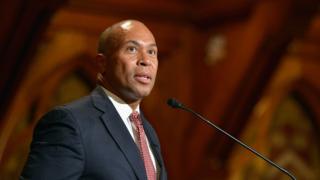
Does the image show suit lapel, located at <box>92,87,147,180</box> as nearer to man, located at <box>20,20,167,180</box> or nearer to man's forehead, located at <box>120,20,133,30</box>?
man, located at <box>20,20,167,180</box>

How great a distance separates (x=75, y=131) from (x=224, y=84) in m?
2.37

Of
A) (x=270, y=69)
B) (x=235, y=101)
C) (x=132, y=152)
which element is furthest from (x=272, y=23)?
(x=132, y=152)

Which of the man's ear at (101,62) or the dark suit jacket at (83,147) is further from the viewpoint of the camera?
the man's ear at (101,62)

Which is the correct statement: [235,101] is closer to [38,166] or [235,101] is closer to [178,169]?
[178,169]

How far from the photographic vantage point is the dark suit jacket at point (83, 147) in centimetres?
133

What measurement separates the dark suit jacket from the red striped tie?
2.1 inches

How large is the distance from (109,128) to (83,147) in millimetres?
95

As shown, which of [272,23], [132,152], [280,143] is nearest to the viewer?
[132,152]

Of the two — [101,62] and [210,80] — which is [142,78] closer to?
[101,62]

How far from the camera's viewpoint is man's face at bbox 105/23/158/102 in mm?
1505

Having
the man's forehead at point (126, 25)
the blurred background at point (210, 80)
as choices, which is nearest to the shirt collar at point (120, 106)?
the man's forehead at point (126, 25)

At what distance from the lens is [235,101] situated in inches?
140

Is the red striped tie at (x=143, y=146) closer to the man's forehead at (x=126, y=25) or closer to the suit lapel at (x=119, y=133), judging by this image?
the suit lapel at (x=119, y=133)

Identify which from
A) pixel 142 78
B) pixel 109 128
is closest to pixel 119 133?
pixel 109 128
